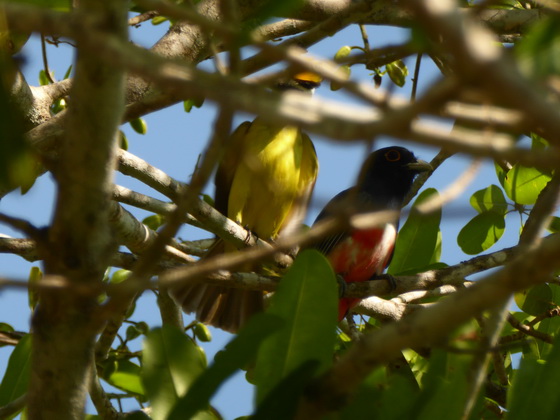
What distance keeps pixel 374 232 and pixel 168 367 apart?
3.65m

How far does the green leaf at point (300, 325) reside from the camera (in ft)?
6.63

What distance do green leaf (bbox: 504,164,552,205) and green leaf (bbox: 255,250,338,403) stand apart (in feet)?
8.59

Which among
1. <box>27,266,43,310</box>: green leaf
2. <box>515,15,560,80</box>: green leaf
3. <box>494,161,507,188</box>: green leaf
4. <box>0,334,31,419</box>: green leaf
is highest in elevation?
<box>494,161,507,188</box>: green leaf

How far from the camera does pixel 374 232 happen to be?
5680 mm

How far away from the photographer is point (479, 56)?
951 millimetres

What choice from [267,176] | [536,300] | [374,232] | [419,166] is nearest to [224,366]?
[536,300]

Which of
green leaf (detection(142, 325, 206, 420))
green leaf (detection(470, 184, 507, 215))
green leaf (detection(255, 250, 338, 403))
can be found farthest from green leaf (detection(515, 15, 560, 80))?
green leaf (detection(470, 184, 507, 215))

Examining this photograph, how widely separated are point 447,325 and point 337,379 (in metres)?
0.38

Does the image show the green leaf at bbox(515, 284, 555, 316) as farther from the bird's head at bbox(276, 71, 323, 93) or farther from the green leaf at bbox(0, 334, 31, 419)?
the bird's head at bbox(276, 71, 323, 93)

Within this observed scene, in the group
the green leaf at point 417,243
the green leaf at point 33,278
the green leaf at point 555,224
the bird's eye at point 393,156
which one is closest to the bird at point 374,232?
the bird's eye at point 393,156

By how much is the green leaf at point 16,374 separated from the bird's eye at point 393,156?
3.87 m

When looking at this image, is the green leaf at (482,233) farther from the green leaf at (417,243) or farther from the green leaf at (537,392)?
the green leaf at (537,392)

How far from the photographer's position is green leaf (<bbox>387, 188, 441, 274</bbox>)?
15.6ft

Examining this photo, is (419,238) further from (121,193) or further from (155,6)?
(155,6)
